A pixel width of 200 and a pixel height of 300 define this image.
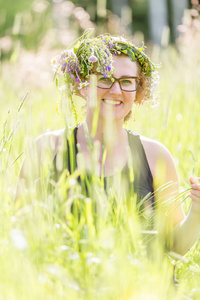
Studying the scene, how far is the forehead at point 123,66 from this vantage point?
70.4 inches

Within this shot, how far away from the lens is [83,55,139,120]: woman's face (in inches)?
68.8

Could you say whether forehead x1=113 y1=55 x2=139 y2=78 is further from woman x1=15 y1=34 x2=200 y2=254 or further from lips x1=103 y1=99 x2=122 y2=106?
lips x1=103 y1=99 x2=122 y2=106

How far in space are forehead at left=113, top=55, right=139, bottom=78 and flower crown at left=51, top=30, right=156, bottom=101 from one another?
0.06 feet

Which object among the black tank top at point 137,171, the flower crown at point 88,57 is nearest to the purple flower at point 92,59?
the flower crown at point 88,57

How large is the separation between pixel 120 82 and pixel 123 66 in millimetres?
82

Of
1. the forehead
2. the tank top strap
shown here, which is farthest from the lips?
the tank top strap

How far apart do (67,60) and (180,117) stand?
1137 mm

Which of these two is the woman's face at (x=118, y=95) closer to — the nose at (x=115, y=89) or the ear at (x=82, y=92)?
the nose at (x=115, y=89)

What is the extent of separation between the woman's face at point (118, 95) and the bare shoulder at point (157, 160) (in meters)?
0.23

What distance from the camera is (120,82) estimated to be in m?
1.78

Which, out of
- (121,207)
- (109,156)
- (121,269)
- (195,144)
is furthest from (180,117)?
(121,269)

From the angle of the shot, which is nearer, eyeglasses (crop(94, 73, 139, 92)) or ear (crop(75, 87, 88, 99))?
eyeglasses (crop(94, 73, 139, 92))

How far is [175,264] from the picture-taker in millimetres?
1742

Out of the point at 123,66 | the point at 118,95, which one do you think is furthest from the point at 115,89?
the point at 123,66
